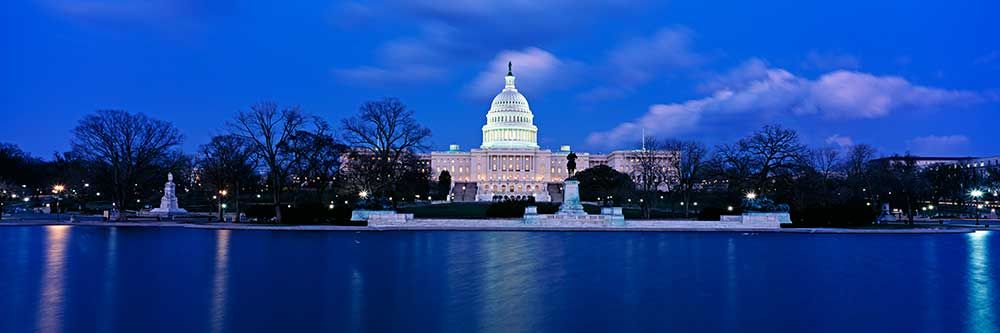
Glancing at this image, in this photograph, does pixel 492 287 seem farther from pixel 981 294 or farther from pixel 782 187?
pixel 782 187

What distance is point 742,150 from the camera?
1900 inches

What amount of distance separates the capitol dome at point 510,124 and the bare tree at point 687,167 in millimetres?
85132

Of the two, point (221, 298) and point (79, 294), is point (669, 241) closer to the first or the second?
point (221, 298)

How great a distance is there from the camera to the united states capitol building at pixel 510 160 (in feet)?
453

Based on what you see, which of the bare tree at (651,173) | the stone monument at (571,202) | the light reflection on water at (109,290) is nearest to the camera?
the light reflection on water at (109,290)

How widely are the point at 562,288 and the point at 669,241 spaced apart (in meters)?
14.7

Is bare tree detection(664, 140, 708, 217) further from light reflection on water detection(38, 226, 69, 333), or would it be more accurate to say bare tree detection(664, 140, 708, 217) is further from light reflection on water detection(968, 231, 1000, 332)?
light reflection on water detection(38, 226, 69, 333)

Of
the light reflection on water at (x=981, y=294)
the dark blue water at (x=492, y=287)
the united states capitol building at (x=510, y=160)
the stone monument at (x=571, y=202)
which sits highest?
the united states capitol building at (x=510, y=160)

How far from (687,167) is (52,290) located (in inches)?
1726

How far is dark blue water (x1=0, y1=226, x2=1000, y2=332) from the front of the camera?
1058 centimetres

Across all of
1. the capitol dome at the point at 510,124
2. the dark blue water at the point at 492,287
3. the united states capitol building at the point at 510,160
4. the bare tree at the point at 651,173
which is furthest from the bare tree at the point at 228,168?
the capitol dome at the point at 510,124

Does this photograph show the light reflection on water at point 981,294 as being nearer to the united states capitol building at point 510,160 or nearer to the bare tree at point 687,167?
the bare tree at point 687,167

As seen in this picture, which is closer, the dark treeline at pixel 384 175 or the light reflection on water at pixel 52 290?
the light reflection on water at pixel 52 290

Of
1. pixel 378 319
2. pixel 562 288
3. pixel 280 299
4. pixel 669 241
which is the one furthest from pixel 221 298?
pixel 669 241
